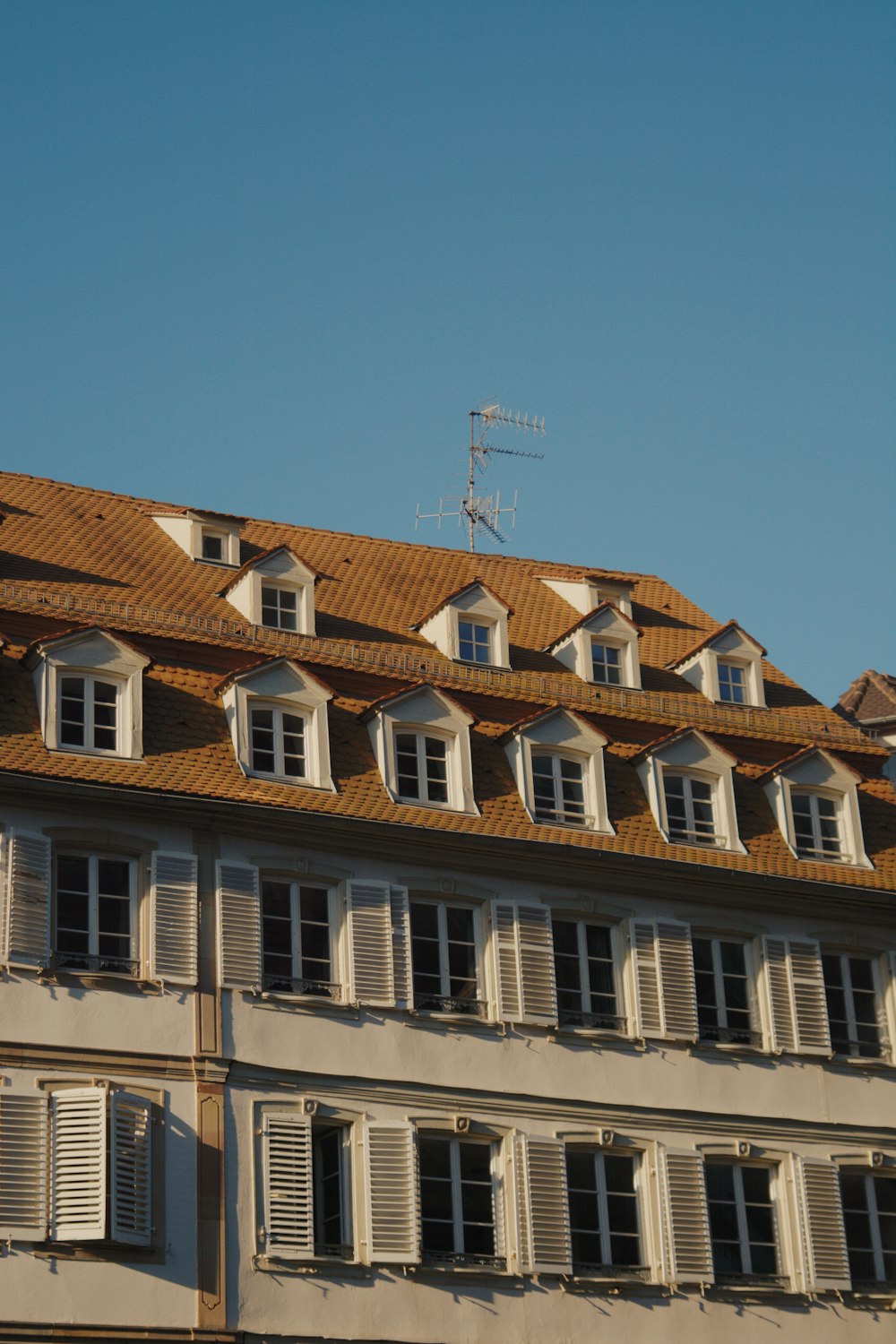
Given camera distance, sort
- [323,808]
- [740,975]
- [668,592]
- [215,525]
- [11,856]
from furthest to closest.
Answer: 1. [668,592]
2. [215,525]
3. [740,975]
4. [323,808]
5. [11,856]

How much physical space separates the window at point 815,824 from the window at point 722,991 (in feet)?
9.33

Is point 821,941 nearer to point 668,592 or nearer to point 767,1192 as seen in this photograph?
point 767,1192

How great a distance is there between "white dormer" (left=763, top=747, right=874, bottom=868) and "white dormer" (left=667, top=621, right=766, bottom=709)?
10.2 ft

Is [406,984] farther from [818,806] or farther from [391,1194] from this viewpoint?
[818,806]

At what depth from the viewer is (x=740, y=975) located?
41.1 metres

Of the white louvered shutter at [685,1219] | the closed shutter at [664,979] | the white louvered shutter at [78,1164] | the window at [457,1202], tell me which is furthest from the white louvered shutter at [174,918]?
the white louvered shutter at [685,1219]

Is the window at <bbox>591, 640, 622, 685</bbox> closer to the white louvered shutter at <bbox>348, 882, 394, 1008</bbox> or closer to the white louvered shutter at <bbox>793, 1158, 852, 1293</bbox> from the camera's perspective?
the white louvered shutter at <bbox>348, 882, 394, 1008</bbox>

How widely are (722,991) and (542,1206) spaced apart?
585cm

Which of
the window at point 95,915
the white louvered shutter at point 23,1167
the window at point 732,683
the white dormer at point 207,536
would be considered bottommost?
the white louvered shutter at point 23,1167

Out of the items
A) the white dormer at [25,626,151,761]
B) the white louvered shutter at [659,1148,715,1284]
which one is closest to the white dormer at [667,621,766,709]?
the white louvered shutter at [659,1148,715,1284]

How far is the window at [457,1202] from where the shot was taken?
36.2m

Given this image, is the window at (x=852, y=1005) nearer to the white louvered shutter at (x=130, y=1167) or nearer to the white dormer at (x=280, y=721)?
the white dormer at (x=280, y=721)

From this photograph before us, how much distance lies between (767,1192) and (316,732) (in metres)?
11.1

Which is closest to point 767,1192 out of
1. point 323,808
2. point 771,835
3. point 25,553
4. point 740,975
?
point 740,975
